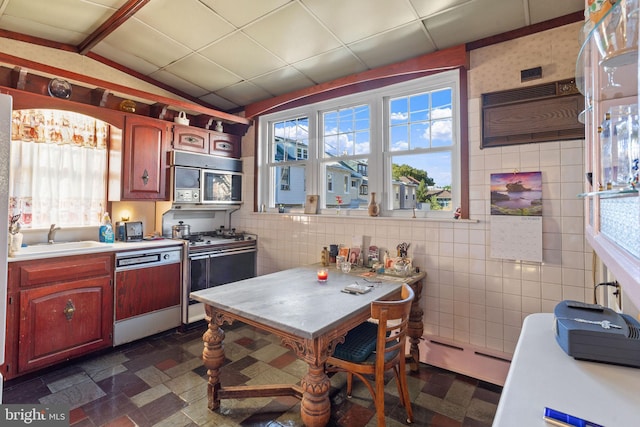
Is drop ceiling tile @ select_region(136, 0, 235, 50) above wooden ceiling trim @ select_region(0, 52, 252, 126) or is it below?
above

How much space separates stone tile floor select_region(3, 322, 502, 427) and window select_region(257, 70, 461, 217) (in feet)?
4.65

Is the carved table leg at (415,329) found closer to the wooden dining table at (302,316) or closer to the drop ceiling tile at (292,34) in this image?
the wooden dining table at (302,316)

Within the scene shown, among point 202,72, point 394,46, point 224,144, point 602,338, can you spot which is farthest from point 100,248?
point 602,338

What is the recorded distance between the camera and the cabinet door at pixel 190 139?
348cm

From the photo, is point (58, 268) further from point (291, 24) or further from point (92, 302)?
point (291, 24)

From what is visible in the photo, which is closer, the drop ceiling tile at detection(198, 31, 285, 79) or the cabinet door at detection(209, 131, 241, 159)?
the drop ceiling tile at detection(198, 31, 285, 79)

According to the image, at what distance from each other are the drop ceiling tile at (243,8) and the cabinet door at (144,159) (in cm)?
147

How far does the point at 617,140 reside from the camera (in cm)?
95

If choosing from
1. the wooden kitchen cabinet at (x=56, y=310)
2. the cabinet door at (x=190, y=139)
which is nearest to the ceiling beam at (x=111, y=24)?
the cabinet door at (x=190, y=139)

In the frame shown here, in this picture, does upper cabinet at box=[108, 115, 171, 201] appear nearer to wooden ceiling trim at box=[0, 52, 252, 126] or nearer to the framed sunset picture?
wooden ceiling trim at box=[0, 52, 252, 126]

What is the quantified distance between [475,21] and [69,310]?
3.88 meters

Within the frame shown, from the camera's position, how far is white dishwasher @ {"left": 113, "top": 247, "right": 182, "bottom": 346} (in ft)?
9.37

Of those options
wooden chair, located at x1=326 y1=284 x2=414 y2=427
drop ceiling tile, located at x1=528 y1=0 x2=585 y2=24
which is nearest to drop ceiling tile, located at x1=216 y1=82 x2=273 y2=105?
drop ceiling tile, located at x1=528 y1=0 x2=585 y2=24

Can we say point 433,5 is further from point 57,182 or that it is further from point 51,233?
point 51,233
